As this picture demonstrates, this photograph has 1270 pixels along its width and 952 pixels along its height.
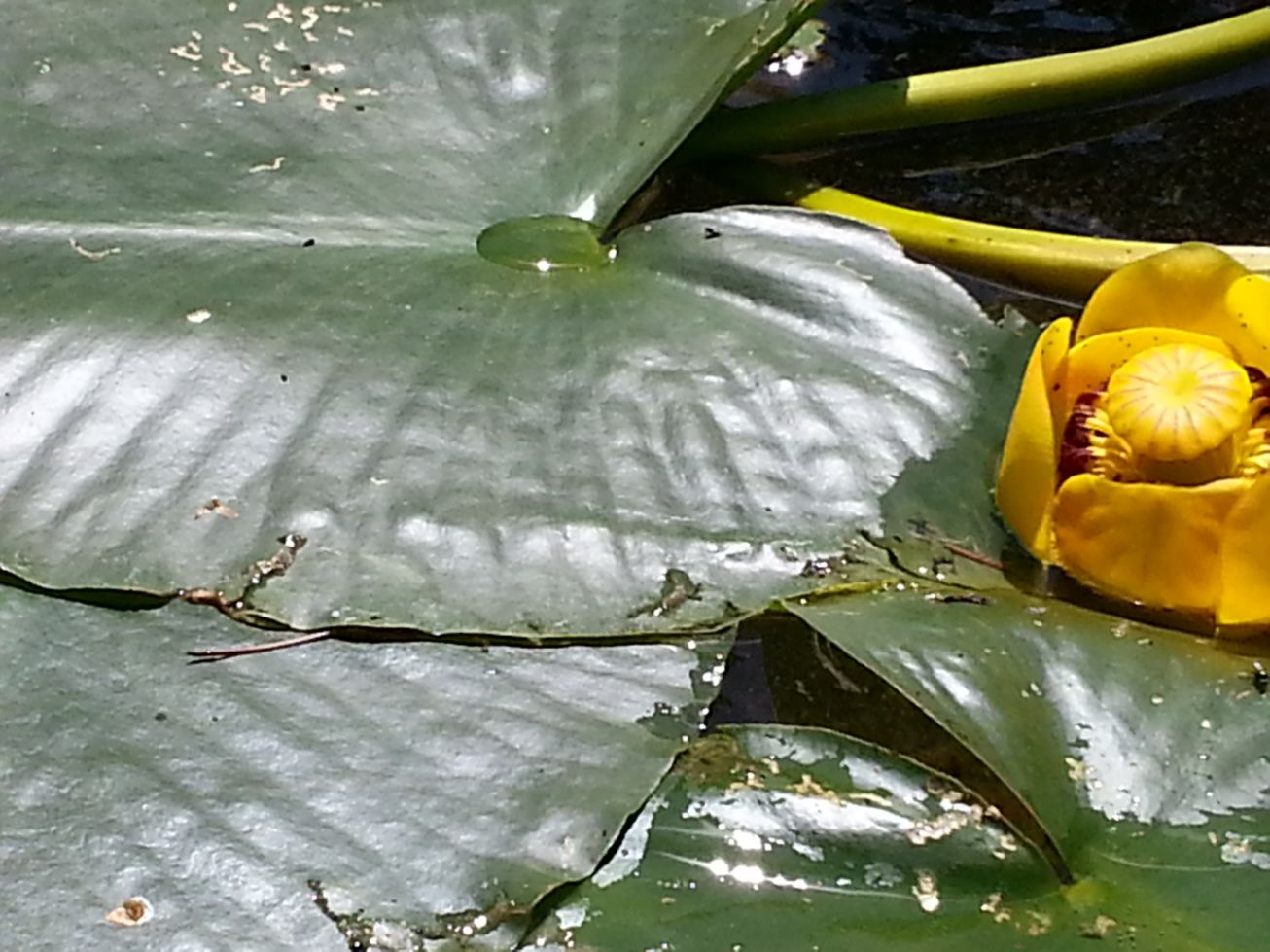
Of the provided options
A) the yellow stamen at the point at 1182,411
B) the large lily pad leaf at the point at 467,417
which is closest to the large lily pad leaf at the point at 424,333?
the large lily pad leaf at the point at 467,417

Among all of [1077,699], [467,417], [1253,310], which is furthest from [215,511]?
[1253,310]

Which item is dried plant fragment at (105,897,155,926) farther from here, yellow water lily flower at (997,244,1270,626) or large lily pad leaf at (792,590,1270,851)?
yellow water lily flower at (997,244,1270,626)

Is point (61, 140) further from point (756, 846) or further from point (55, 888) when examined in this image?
point (756, 846)

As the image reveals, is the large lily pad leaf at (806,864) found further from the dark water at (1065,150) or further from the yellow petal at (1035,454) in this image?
the dark water at (1065,150)

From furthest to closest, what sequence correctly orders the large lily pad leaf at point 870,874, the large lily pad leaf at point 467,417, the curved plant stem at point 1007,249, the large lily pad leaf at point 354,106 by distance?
the curved plant stem at point 1007,249
the large lily pad leaf at point 354,106
the large lily pad leaf at point 467,417
the large lily pad leaf at point 870,874

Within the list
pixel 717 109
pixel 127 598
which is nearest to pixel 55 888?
pixel 127 598

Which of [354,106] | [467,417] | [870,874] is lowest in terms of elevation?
[870,874]

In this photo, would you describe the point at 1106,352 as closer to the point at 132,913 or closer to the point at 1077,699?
the point at 1077,699

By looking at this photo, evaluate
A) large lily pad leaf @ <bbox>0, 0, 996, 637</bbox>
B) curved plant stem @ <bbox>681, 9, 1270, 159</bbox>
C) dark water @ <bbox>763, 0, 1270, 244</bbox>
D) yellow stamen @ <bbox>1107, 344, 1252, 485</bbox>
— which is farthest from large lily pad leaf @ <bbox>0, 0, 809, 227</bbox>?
yellow stamen @ <bbox>1107, 344, 1252, 485</bbox>
